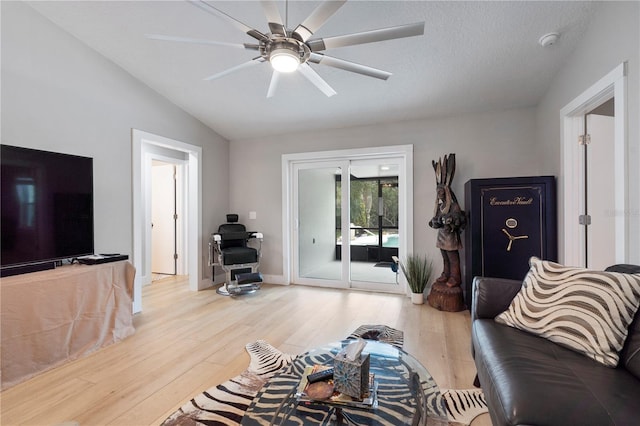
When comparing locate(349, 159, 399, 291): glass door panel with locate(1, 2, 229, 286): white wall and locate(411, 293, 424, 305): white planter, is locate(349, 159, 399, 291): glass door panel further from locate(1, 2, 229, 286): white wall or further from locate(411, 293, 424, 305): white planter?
locate(1, 2, 229, 286): white wall

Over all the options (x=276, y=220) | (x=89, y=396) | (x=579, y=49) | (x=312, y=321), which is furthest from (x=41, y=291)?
(x=579, y=49)

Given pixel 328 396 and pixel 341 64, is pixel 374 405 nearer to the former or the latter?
pixel 328 396

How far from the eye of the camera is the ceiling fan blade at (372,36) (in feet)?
5.02

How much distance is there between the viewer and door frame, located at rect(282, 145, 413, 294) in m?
3.83

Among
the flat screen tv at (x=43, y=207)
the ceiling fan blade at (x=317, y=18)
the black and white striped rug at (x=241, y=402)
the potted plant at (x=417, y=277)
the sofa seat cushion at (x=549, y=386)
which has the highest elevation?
the ceiling fan blade at (x=317, y=18)

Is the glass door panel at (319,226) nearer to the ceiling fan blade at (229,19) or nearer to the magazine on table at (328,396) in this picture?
the ceiling fan blade at (229,19)

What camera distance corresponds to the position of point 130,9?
7.89 ft

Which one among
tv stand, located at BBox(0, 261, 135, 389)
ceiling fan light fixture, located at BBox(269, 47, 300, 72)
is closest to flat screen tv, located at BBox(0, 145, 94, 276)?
tv stand, located at BBox(0, 261, 135, 389)

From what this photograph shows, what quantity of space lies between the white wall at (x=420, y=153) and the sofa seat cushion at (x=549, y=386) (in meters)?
2.39

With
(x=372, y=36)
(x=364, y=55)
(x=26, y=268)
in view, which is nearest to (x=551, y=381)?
(x=372, y=36)

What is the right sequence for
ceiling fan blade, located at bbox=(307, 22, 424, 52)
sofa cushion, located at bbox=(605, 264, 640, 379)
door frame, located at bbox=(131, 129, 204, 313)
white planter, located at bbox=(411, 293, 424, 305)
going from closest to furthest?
sofa cushion, located at bbox=(605, 264, 640, 379), ceiling fan blade, located at bbox=(307, 22, 424, 52), door frame, located at bbox=(131, 129, 204, 313), white planter, located at bbox=(411, 293, 424, 305)

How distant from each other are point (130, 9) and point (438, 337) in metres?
3.89

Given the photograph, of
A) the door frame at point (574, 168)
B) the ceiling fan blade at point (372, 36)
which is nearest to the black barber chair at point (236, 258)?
the ceiling fan blade at point (372, 36)

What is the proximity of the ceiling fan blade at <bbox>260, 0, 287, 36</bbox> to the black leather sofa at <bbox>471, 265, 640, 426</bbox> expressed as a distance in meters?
2.03
